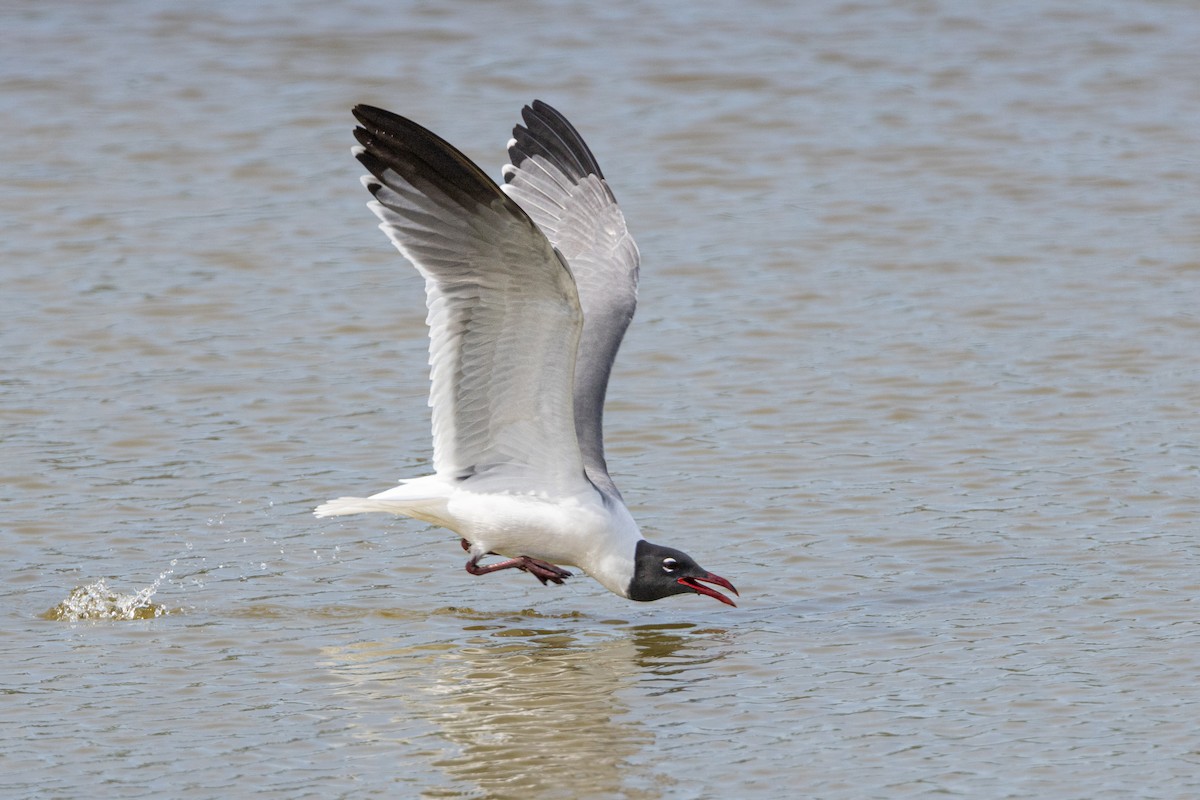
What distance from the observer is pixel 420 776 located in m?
5.14

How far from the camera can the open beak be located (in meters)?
6.50

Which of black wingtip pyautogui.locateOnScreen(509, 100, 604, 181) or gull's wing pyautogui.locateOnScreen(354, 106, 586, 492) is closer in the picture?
gull's wing pyautogui.locateOnScreen(354, 106, 586, 492)

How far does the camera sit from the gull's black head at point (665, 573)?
6.48 meters

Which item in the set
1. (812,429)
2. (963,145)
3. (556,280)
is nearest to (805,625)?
(556,280)

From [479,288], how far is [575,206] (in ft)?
6.01

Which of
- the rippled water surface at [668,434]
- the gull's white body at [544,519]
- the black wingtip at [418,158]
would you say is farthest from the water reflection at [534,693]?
the black wingtip at [418,158]

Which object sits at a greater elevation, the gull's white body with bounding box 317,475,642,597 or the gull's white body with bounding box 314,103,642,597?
the gull's white body with bounding box 314,103,642,597

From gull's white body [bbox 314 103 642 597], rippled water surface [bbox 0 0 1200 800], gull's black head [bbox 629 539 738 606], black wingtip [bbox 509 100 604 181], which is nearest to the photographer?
rippled water surface [bbox 0 0 1200 800]

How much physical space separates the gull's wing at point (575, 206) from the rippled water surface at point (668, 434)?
0.88 metres

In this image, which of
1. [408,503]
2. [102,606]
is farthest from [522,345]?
[102,606]

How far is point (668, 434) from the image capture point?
8484mm

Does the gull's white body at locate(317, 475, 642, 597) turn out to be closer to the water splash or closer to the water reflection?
the water reflection

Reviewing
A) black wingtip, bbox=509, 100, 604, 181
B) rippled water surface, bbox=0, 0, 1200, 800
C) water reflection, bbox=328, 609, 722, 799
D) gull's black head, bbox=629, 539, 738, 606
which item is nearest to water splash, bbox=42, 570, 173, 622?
rippled water surface, bbox=0, 0, 1200, 800

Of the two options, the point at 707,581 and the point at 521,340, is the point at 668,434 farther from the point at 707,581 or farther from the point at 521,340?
the point at 521,340
